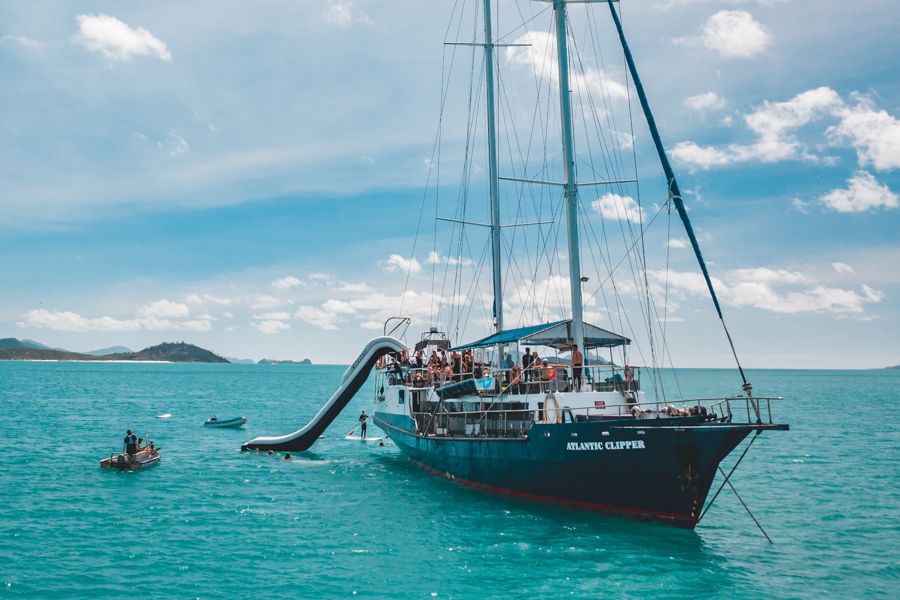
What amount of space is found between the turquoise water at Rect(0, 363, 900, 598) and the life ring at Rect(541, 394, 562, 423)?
3.57 meters

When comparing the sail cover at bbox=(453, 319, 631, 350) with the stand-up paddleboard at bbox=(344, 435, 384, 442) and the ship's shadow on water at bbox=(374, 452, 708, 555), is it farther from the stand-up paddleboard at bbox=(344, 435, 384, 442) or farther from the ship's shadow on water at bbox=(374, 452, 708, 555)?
the stand-up paddleboard at bbox=(344, 435, 384, 442)

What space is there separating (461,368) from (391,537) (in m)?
11.8

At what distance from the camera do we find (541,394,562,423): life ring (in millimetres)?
26102

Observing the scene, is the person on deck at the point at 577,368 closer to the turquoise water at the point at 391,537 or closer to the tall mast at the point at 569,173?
the tall mast at the point at 569,173

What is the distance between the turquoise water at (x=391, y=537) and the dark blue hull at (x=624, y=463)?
2.72ft

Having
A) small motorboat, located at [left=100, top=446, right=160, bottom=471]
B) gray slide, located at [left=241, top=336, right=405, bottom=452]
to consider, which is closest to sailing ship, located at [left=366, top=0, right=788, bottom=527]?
gray slide, located at [left=241, top=336, right=405, bottom=452]

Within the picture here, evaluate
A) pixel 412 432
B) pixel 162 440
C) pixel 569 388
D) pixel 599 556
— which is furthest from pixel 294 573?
pixel 162 440

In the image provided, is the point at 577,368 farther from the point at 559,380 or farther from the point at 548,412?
the point at 548,412

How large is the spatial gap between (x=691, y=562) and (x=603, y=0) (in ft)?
78.6

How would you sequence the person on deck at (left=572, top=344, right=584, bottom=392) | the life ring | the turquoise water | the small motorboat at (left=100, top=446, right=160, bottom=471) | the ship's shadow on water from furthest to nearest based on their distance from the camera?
the small motorboat at (left=100, top=446, right=160, bottom=471), the person on deck at (left=572, top=344, right=584, bottom=392), the life ring, the ship's shadow on water, the turquoise water

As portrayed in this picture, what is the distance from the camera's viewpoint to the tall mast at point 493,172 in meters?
40.8

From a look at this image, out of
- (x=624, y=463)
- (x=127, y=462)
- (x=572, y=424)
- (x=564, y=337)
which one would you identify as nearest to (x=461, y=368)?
(x=564, y=337)

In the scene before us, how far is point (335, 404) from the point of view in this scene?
154 ft

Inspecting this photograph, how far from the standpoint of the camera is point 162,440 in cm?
5188
